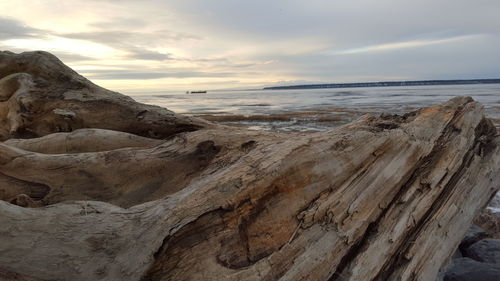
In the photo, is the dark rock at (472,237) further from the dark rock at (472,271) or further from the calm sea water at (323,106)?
the calm sea water at (323,106)

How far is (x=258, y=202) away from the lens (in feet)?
10.3

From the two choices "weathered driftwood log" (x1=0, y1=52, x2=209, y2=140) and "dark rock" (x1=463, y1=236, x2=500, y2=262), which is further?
"weathered driftwood log" (x1=0, y1=52, x2=209, y2=140)

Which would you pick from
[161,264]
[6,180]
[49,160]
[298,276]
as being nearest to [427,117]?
[298,276]

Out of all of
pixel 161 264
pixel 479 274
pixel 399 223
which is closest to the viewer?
pixel 161 264

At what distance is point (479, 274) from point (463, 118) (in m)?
2.27

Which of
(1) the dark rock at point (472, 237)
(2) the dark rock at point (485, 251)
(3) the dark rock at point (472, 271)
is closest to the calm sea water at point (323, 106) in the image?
(1) the dark rock at point (472, 237)

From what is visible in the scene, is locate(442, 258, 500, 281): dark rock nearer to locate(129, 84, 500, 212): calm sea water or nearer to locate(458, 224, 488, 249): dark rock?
locate(458, 224, 488, 249): dark rock

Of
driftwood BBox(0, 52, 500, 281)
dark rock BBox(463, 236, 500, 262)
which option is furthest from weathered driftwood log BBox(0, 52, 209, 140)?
dark rock BBox(463, 236, 500, 262)

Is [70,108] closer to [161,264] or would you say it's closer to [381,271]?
[161,264]

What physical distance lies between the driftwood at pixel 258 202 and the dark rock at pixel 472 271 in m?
1.22

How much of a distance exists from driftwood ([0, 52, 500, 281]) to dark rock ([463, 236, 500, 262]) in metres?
1.73

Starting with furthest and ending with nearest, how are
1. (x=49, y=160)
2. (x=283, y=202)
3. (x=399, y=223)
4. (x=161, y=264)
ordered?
(x=49, y=160)
(x=399, y=223)
(x=283, y=202)
(x=161, y=264)

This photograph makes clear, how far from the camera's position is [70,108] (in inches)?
265

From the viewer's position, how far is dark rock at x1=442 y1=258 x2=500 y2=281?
16.2ft
